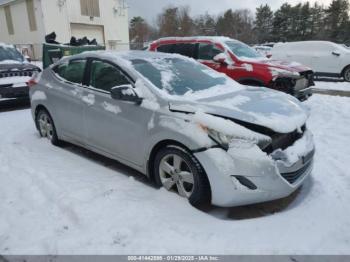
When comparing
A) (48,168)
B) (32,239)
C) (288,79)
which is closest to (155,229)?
(32,239)

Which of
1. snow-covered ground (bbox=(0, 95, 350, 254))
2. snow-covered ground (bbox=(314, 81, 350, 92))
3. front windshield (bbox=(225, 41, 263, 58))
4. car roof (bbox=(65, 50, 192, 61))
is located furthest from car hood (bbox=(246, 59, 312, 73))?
snow-covered ground (bbox=(314, 81, 350, 92))

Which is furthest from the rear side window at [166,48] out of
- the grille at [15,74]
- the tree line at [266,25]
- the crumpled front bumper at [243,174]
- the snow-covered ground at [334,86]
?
the tree line at [266,25]

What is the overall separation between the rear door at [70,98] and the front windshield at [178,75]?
99cm

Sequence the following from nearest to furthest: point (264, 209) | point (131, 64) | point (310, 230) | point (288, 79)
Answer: point (310, 230), point (264, 209), point (131, 64), point (288, 79)

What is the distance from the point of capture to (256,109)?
3520 millimetres

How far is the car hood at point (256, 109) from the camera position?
328 cm

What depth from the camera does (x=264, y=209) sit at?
348cm

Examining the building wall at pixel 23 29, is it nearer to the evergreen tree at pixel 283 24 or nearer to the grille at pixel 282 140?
the grille at pixel 282 140

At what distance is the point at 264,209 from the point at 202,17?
244 ft

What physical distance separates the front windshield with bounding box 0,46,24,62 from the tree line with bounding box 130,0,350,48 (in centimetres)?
4875

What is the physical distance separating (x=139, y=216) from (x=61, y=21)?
27310 mm

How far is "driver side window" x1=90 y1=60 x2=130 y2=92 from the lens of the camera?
413 centimetres

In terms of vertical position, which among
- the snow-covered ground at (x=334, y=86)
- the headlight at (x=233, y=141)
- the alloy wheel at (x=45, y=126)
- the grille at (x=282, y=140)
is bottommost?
the snow-covered ground at (x=334, y=86)

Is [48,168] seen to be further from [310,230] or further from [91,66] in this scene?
[310,230]
